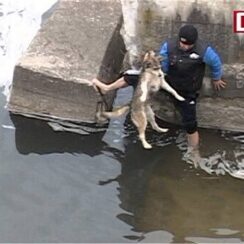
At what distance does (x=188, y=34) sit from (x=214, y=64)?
0.60 meters

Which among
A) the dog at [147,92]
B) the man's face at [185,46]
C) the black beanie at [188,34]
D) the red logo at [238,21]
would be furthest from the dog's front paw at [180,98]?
the red logo at [238,21]

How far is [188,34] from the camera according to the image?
7.51 metres

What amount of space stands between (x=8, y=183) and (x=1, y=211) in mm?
492

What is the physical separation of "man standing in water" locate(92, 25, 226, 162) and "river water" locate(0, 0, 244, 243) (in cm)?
52

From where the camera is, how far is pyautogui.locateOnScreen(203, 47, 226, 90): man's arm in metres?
7.80

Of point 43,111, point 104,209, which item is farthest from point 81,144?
point 104,209

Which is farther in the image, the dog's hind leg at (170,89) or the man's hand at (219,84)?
the man's hand at (219,84)

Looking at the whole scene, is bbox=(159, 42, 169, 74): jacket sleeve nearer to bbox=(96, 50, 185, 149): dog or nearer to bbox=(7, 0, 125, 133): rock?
bbox=(96, 50, 185, 149): dog

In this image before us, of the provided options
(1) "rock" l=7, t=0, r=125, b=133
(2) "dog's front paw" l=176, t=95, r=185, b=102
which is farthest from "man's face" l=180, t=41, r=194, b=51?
(1) "rock" l=7, t=0, r=125, b=133

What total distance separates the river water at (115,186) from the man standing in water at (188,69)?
1.72ft

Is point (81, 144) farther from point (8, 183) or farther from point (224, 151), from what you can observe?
point (224, 151)

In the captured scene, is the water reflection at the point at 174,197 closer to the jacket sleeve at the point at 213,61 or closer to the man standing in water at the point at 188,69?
the man standing in water at the point at 188,69

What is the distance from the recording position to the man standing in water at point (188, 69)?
7699 mm

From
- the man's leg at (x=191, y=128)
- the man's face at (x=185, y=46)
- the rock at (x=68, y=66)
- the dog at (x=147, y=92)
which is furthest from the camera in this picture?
the rock at (x=68, y=66)
